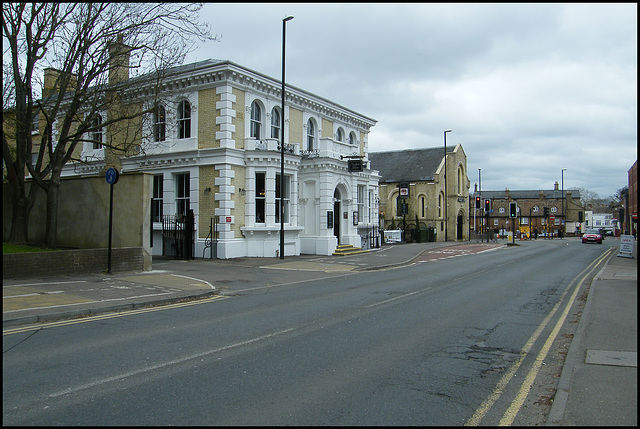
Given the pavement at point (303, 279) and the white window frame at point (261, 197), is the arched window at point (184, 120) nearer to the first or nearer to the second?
the white window frame at point (261, 197)

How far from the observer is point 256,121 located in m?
24.5

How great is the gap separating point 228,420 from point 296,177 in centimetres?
2089

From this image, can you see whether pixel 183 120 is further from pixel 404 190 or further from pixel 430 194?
pixel 430 194

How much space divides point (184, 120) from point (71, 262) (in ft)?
35.6

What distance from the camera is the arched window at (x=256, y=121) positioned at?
80.3ft

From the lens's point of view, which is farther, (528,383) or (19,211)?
(19,211)

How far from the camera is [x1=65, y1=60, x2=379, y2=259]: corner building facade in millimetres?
22516

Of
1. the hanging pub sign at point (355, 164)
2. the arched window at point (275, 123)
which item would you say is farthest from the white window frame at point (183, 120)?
the hanging pub sign at point (355, 164)

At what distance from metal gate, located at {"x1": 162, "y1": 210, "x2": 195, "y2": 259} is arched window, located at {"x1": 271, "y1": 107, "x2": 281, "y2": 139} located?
21.5ft

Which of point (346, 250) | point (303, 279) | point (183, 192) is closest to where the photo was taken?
point (303, 279)

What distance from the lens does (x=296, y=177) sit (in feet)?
82.3

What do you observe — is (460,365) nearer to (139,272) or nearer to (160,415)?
(160,415)

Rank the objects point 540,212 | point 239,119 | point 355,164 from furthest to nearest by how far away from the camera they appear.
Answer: point 540,212 → point 355,164 → point 239,119

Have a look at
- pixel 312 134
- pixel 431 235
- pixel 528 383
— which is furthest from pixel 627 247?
pixel 528 383
